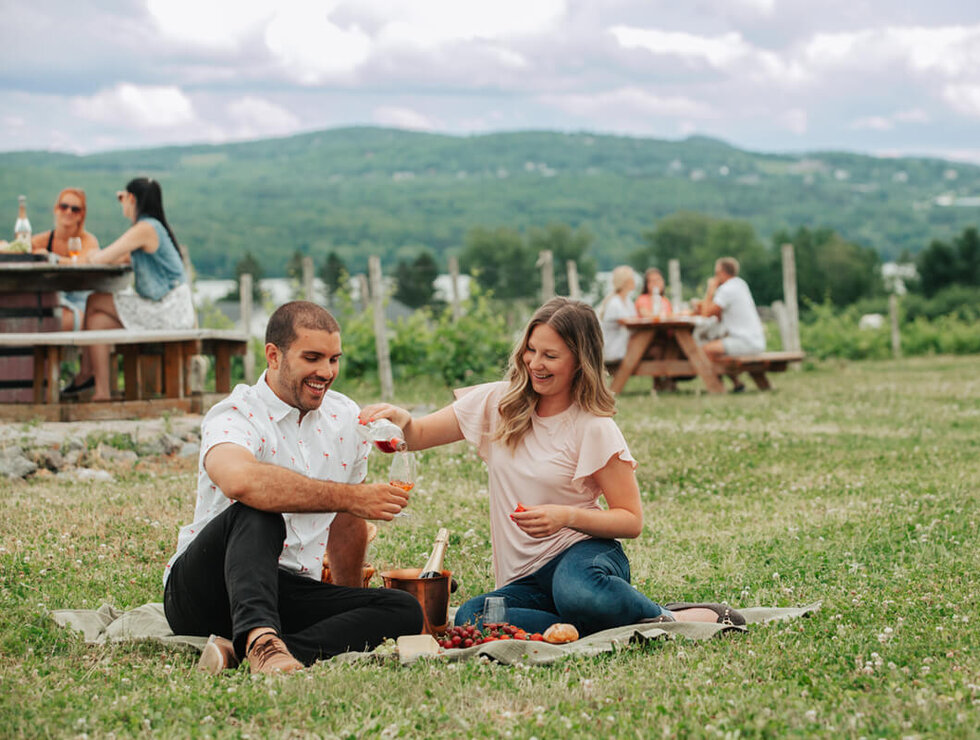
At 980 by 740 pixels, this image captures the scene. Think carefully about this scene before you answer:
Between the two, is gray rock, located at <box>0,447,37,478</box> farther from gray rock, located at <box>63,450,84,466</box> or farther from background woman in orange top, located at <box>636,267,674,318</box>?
background woman in orange top, located at <box>636,267,674,318</box>

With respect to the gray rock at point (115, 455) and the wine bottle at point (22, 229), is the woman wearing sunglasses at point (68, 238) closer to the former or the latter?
the wine bottle at point (22, 229)

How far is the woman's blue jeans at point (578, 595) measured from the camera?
14.8 ft

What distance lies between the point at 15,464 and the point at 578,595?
5170mm

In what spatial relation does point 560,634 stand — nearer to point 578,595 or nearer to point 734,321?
point 578,595

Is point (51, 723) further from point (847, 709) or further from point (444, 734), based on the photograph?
point (847, 709)

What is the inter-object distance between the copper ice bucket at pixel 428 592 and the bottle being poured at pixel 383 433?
538 mm

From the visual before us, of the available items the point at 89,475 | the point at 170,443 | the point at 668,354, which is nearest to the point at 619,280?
the point at 668,354

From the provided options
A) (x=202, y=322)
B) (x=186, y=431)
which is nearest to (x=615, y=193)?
(x=202, y=322)

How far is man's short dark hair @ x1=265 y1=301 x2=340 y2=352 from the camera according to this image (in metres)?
4.28

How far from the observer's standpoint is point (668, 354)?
1567 cm

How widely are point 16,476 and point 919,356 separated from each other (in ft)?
72.6

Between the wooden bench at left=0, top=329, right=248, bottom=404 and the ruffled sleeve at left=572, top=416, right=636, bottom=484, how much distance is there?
6.35 m

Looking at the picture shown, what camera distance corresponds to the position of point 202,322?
61.8 feet

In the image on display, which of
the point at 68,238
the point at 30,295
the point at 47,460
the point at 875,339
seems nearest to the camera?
the point at 47,460
